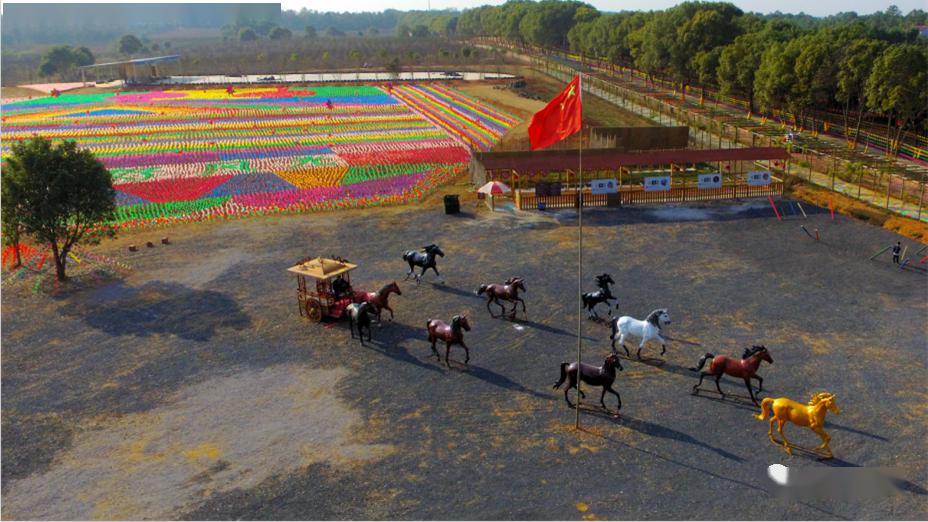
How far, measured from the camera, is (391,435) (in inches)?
707

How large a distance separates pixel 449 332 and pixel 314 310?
633cm

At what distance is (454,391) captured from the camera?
20234mm

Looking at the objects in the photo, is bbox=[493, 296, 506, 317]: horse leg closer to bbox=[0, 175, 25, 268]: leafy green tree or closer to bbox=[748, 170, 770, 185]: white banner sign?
bbox=[0, 175, 25, 268]: leafy green tree

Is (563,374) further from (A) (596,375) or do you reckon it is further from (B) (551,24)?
(B) (551,24)

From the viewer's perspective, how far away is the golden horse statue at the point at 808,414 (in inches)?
640

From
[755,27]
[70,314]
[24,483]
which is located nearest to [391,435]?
[24,483]

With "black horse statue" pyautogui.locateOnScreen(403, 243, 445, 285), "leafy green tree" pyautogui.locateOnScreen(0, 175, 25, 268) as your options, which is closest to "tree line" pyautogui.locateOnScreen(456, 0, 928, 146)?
"black horse statue" pyautogui.locateOnScreen(403, 243, 445, 285)

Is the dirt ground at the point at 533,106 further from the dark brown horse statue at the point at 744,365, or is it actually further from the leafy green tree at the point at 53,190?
the dark brown horse statue at the point at 744,365

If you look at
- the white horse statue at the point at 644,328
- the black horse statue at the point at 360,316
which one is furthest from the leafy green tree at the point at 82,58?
the white horse statue at the point at 644,328

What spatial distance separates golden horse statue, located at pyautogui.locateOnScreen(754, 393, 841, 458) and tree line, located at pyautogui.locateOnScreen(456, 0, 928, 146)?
43.9 meters

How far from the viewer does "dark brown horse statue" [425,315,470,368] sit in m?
21.5

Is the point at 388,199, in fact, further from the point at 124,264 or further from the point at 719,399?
the point at 719,399

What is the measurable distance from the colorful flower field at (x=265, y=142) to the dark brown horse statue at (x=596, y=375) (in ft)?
86.5

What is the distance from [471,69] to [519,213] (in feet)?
345
